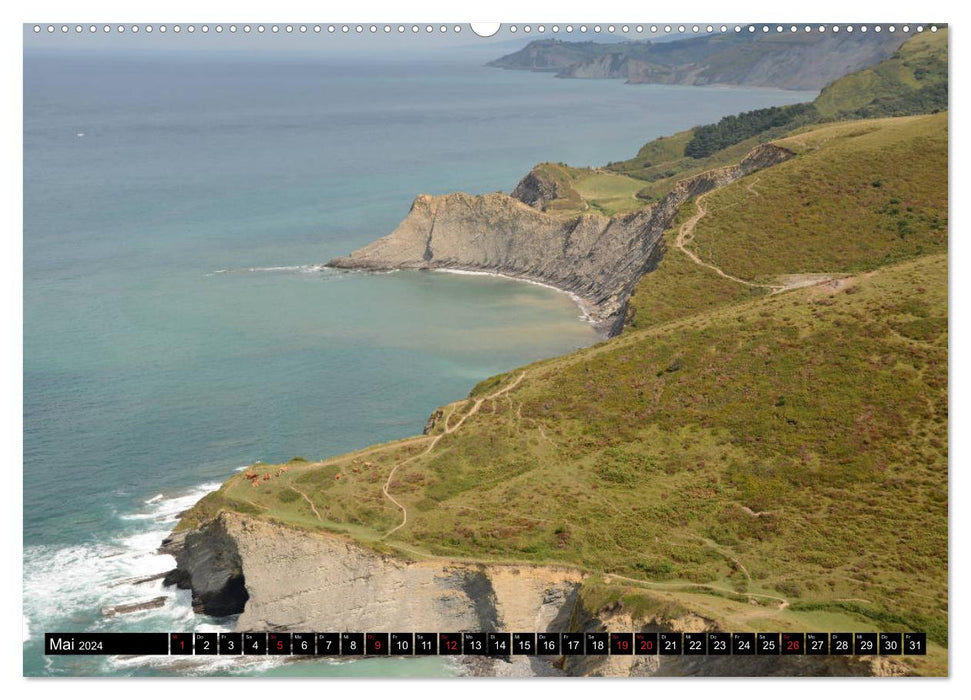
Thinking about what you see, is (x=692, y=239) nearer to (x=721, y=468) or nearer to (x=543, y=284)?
(x=543, y=284)

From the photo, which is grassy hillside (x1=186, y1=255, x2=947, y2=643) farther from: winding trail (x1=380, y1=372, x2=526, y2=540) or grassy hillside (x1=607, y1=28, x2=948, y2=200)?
grassy hillside (x1=607, y1=28, x2=948, y2=200)

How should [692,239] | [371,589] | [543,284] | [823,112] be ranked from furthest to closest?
1. [823,112]
2. [543,284]
3. [692,239]
4. [371,589]

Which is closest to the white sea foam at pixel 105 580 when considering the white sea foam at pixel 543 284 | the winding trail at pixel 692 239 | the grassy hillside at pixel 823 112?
the winding trail at pixel 692 239

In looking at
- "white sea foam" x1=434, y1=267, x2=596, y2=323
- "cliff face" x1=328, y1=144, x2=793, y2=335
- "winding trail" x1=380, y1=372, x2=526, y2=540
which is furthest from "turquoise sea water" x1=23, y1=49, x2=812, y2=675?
"winding trail" x1=380, y1=372, x2=526, y2=540

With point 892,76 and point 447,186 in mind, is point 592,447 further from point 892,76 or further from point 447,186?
point 892,76

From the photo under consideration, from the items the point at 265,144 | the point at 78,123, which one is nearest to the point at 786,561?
the point at 265,144

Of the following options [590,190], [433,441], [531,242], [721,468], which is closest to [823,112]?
Answer: [590,190]

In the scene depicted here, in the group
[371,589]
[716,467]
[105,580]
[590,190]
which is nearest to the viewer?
[371,589]
